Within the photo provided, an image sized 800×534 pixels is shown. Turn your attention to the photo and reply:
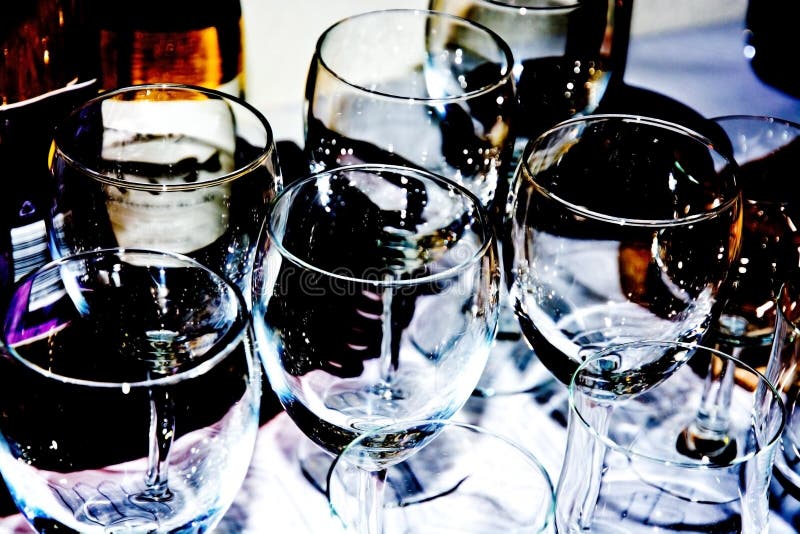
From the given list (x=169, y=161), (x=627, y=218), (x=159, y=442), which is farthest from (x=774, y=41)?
(x=159, y=442)

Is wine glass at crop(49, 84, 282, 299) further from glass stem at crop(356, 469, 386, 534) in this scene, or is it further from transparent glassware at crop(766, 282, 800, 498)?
transparent glassware at crop(766, 282, 800, 498)

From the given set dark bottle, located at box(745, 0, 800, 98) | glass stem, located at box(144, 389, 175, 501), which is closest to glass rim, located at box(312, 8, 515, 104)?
glass stem, located at box(144, 389, 175, 501)

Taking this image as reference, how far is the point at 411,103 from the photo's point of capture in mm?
529

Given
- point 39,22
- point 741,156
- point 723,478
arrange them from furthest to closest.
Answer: point 741,156 < point 39,22 < point 723,478

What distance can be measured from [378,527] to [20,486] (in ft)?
0.44

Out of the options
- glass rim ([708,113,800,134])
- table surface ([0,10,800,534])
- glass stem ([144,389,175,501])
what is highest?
glass stem ([144,389,175,501])

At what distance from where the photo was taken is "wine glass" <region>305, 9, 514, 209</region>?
A: 0.55 m

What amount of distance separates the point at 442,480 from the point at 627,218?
0.60ft

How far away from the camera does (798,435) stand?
0.49 meters

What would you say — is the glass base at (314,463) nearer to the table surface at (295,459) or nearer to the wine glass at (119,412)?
the table surface at (295,459)

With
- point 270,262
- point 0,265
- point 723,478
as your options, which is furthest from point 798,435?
point 0,265

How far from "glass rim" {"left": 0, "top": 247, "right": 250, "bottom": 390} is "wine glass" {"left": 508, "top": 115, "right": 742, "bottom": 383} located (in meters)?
0.16

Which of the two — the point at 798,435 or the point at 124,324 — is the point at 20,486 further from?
the point at 798,435

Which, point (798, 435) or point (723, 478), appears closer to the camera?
point (723, 478)
